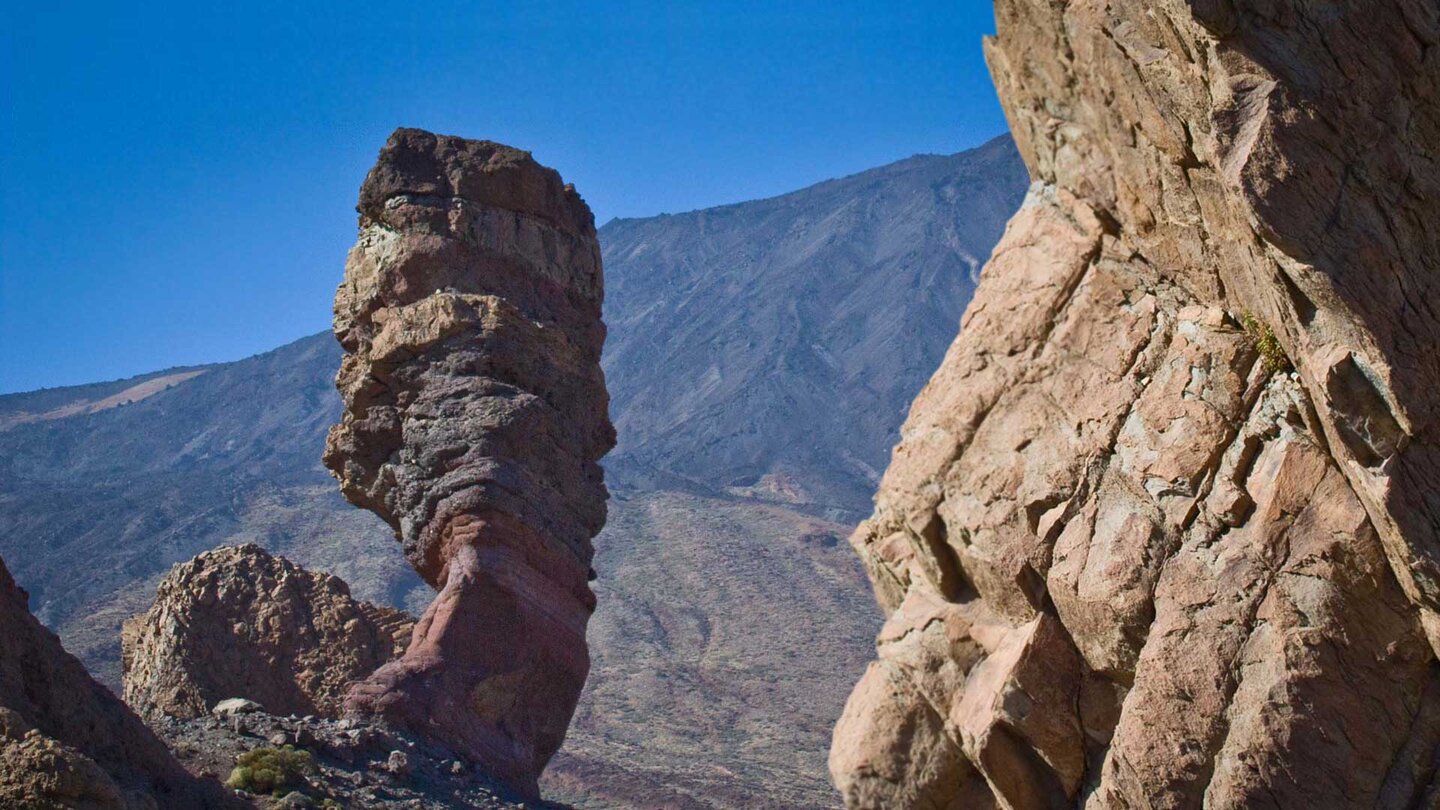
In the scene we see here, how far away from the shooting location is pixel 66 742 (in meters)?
13.9

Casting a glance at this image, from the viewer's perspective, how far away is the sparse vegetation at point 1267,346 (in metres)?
10.3

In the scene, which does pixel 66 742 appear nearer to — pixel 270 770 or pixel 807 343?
pixel 270 770

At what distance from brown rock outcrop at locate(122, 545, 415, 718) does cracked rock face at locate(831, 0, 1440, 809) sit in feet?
44.7

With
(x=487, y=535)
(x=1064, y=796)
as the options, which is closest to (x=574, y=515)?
(x=487, y=535)

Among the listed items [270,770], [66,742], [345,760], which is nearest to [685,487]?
[345,760]

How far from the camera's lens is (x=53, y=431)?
14750cm

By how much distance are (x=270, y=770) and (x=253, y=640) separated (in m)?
6.57

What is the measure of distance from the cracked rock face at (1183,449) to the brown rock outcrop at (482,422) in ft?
37.5

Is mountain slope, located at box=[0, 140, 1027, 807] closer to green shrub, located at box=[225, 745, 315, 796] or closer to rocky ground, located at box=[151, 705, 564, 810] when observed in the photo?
rocky ground, located at box=[151, 705, 564, 810]

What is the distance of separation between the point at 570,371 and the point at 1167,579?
16.2 metres

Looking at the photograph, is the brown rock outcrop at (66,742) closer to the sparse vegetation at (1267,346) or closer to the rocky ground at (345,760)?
the rocky ground at (345,760)

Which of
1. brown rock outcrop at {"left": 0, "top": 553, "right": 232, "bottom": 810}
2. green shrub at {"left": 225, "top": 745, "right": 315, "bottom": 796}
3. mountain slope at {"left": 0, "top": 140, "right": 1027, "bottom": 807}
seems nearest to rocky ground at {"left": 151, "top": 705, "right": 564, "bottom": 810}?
green shrub at {"left": 225, "top": 745, "right": 315, "bottom": 796}

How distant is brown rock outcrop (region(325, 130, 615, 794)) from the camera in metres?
23.5

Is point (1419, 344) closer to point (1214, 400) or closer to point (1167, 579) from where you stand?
point (1214, 400)
